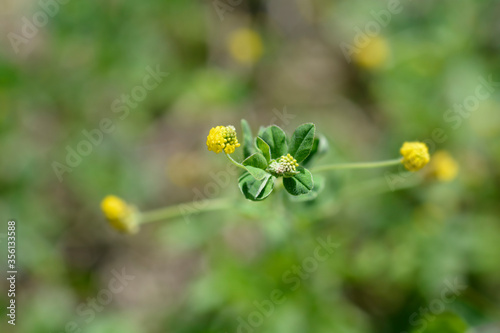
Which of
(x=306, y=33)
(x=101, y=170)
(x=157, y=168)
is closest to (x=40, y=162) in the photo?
(x=101, y=170)

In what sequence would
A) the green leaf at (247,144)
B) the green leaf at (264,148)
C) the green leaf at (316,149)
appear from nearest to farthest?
the green leaf at (264,148)
the green leaf at (247,144)
the green leaf at (316,149)

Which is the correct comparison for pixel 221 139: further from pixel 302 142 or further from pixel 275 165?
pixel 302 142

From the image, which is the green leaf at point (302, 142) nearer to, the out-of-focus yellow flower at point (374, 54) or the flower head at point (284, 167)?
the flower head at point (284, 167)

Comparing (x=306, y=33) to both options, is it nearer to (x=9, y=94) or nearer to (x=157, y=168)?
(x=157, y=168)

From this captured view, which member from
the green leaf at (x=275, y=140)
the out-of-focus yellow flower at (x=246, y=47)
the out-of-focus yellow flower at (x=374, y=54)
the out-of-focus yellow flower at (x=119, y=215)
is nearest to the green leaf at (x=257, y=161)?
the green leaf at (x=275, y=140)

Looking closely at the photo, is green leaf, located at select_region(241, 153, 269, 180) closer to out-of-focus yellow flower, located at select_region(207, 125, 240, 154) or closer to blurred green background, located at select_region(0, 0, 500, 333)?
out-of-focus yellow flower, located at select_region(207, 125, 240, 154)

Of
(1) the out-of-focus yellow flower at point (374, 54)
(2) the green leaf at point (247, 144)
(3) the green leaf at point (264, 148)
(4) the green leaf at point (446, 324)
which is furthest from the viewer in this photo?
(1) the out-of-focus yellow flower at point (374, 54)

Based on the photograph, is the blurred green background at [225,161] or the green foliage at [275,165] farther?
the blurred green background at [225,161]
